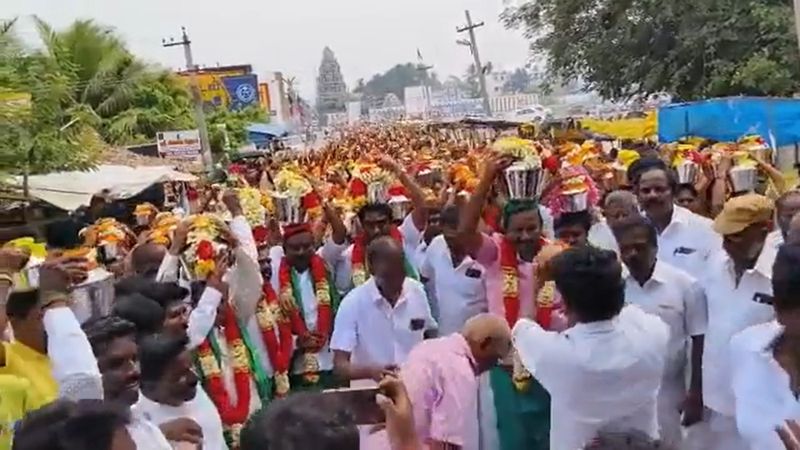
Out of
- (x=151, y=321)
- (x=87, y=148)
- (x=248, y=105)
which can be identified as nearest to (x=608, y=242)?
(x=151, y=321)

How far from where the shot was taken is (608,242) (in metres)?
6.52

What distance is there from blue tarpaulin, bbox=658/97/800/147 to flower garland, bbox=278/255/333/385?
9.79 m

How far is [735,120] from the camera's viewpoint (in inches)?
653

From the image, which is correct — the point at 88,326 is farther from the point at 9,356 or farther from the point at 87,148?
the point at 87,148

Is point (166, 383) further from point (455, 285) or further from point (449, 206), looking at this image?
point (449, 206)

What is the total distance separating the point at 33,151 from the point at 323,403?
13.3 metres

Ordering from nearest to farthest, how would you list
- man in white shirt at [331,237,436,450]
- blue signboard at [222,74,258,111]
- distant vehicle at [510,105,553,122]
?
man in white shirt at [331,237,436,450] < distant vehicle at [510,105,553,122] < blue signboard at [222,74,258,111]

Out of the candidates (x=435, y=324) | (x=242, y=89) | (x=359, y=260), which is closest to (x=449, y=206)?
(x=359, y=260)

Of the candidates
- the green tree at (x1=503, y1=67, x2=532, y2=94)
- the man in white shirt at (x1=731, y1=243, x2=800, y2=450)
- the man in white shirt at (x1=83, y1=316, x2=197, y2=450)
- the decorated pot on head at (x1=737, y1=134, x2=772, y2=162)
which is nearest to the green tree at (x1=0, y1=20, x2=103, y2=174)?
the decorated pot on head at (x1=737, y1=134, x2=772, y2=162)

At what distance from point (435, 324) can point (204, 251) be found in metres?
1.16

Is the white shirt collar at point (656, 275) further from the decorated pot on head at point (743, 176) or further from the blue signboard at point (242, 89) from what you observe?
the blue signboard at point (242, 89)

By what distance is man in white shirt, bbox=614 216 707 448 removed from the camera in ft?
17.4

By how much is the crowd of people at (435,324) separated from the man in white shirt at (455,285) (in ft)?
0.04

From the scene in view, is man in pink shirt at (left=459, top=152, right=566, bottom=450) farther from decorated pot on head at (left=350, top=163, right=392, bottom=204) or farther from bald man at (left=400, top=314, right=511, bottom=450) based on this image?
decorated pot on head at (left=350, top=163, right=392, bottom=204)
